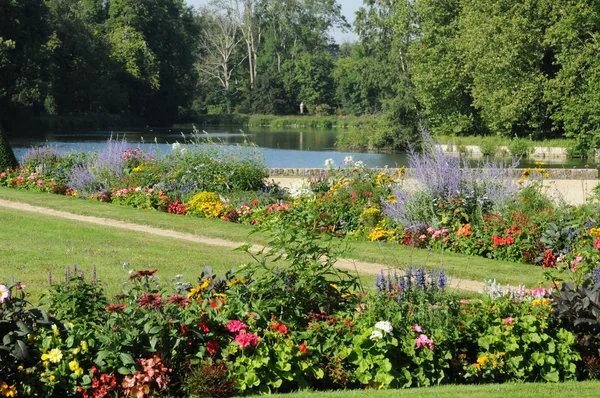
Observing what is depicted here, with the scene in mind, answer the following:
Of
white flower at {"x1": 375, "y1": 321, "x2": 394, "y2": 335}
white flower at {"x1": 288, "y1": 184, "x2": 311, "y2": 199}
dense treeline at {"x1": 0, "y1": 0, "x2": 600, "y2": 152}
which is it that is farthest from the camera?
dense treeline at {"x1": 0, "y1": 0, "x2": 600, "y2": 152}

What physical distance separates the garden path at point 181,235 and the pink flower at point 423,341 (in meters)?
3.09

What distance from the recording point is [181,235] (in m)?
11.6

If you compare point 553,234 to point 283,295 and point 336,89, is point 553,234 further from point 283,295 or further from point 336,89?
point 336,89

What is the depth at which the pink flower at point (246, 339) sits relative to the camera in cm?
467

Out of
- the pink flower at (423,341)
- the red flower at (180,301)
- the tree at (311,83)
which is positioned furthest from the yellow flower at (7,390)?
the tree at (311,83)

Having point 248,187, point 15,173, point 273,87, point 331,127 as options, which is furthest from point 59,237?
point 273,87

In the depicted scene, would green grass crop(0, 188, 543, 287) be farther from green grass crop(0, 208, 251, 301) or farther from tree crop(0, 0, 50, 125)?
tree crop(0, 0, 50, 125)

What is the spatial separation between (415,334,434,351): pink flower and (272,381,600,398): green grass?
0.25 m

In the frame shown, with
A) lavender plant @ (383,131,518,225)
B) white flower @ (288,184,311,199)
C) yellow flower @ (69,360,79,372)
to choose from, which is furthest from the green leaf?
white flower @ (288,184,311,199)

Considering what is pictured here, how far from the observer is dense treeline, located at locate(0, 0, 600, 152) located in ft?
114

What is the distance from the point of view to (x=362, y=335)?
4797mm

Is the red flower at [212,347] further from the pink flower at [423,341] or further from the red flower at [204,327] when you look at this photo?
the pink flower at [423,341]

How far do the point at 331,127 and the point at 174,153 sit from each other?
183 feet

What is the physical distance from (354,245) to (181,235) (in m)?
2.68
